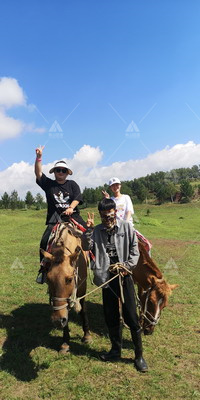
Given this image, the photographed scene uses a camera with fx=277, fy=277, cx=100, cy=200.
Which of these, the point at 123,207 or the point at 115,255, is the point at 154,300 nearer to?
the point at 115,255

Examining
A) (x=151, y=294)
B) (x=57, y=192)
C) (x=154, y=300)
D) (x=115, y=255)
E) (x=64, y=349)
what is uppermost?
(x=57, y=192)

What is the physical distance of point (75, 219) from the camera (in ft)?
21.3

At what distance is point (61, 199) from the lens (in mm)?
6273

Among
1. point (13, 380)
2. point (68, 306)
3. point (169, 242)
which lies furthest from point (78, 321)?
point (169, 242)

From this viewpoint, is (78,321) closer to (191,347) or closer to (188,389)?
(191,347)

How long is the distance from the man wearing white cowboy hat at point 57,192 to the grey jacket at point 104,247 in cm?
140

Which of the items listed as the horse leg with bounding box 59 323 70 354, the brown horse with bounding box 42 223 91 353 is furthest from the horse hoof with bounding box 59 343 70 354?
the brown horse with bounding box 42 223 91 353

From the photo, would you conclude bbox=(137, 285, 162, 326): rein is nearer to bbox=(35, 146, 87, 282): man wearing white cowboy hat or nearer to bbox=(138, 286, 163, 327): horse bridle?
bbox=(138, 286, 163, 327): horse bridle

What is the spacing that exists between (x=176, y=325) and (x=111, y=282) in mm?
2992

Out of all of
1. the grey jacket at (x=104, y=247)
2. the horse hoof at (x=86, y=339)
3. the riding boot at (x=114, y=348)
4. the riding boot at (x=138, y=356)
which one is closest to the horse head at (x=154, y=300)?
the riding boot at (x=138, y=356)

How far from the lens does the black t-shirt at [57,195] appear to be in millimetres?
6277

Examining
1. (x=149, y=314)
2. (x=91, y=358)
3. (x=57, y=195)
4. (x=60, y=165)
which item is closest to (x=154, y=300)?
(x=149, y=314)

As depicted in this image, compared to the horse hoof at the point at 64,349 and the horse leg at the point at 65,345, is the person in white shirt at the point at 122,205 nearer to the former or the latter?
the horse leg at the point at 65,345

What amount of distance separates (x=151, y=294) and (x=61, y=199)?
9.12 ft
